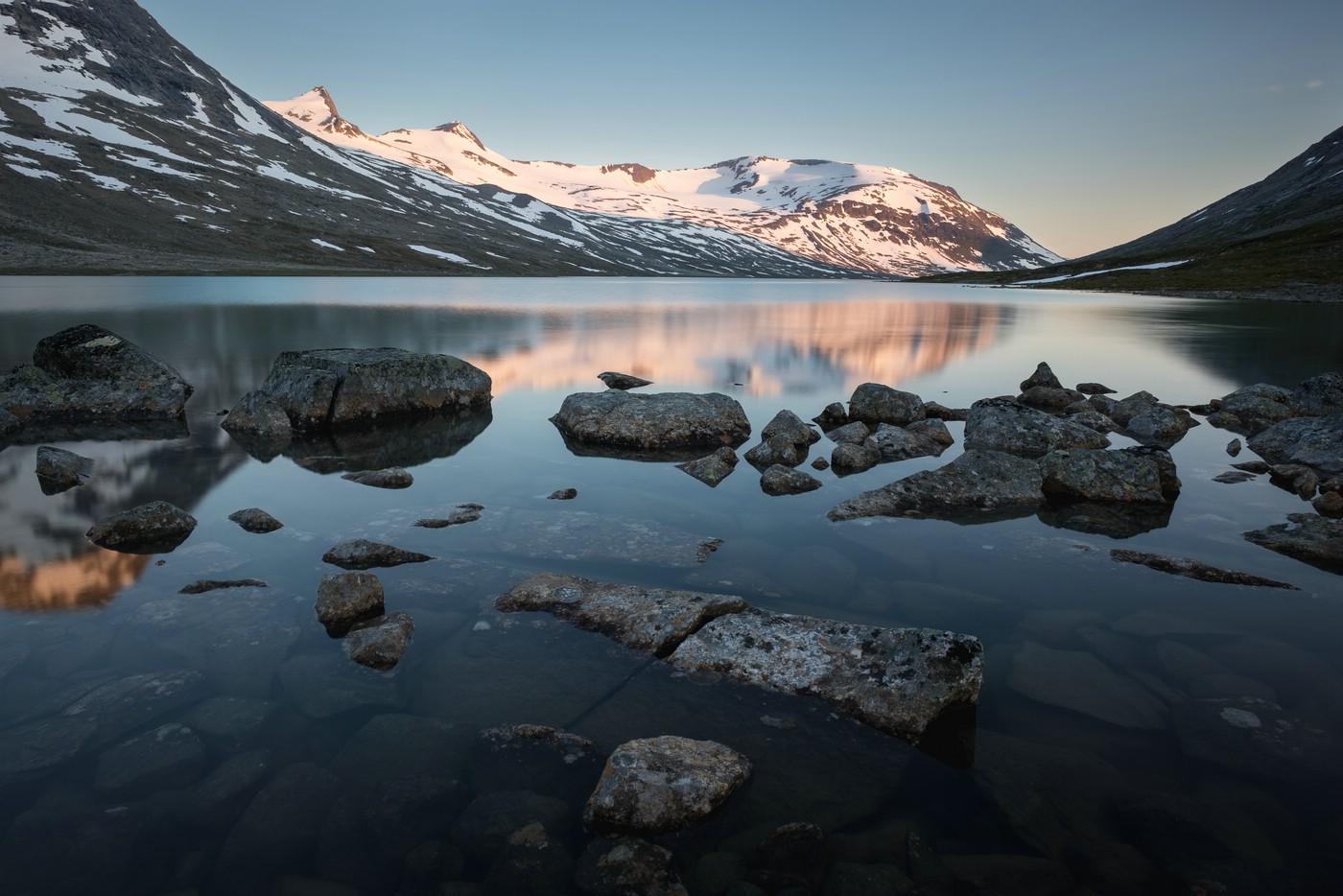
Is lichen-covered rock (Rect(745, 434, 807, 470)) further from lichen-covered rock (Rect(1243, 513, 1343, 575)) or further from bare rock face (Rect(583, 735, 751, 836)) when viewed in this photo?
bare rock face (Rect(583, 735, 751, 836))

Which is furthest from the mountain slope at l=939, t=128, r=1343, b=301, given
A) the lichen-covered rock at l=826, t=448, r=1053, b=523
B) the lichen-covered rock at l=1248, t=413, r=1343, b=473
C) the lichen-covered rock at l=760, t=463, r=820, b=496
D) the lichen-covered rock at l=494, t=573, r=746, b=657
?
the lichen-covered rock at l=494, t=573, r=746, b=657

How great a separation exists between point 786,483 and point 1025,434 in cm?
660

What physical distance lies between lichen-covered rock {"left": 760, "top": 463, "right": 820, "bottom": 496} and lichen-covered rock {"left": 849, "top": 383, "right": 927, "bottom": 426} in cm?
646

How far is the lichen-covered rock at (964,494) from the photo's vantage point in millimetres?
10789

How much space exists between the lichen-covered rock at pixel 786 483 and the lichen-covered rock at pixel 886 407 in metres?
6.46

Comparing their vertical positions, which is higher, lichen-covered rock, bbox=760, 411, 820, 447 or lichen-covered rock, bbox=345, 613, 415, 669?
lichen-covered rock, bbox=760, 411, 820, 447

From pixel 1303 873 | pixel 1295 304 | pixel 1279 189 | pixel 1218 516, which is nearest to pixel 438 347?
pixel 1218 516

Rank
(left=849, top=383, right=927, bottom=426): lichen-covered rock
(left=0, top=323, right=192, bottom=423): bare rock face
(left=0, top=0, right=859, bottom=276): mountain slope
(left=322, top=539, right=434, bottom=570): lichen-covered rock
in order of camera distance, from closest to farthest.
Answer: (left=322, top=539, right=434, bottom=570): lichen-covered rock → (left=0, top=323, right=192, bottom=423): bare rock face → (left=849, top=383, right=927, bottom=426): lichen-covered rock → (left=0, top=0, right=859, bottom=276): mountain slope

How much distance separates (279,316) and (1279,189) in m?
244

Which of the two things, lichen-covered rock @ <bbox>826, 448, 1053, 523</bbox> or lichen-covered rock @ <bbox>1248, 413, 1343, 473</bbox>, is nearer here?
lichen-covered rock @ <bbox>826, 448, 1053, 523</bbox>

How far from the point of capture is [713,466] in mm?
13047

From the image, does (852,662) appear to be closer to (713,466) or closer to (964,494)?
(964,494)

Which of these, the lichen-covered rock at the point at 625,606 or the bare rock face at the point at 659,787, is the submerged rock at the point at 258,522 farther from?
the bare rock face at the point at 659,787

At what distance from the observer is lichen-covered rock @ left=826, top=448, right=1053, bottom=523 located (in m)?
10.8
